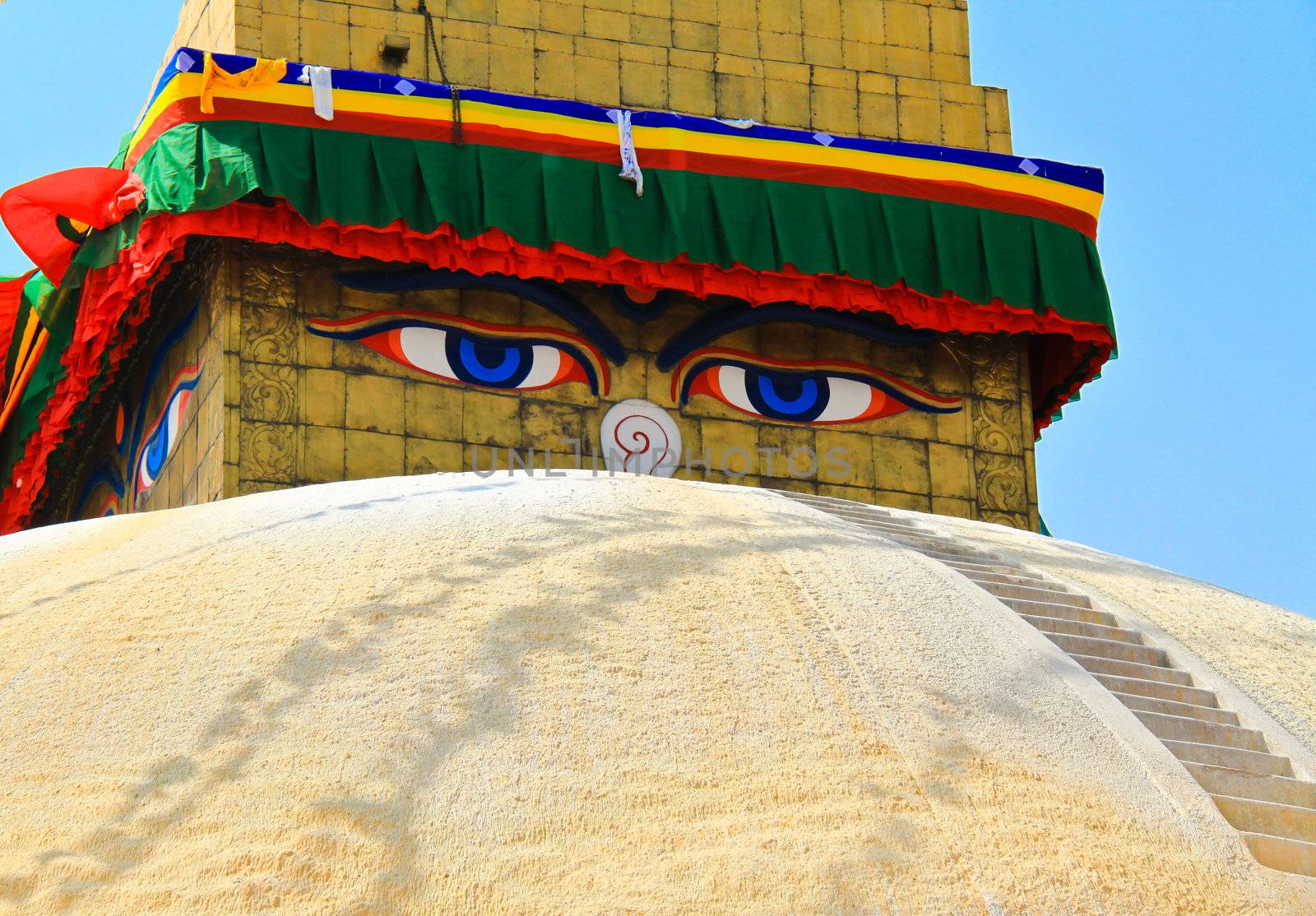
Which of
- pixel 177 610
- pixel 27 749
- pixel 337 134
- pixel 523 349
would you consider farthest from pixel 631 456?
pixel 27 749

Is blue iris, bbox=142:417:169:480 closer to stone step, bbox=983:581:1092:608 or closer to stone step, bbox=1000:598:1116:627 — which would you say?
stone step, bbox=983:581:1092:608

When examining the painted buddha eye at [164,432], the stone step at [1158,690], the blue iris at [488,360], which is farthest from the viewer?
the painted buddha eye at [164,432]

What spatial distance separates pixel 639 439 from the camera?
38.4ft

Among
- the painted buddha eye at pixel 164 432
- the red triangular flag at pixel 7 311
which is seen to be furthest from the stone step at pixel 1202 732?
the red triangular flag at pixel 7 311

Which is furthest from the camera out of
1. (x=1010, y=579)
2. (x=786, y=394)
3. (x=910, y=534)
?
(x=786, y=394)

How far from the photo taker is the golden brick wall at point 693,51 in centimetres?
1241

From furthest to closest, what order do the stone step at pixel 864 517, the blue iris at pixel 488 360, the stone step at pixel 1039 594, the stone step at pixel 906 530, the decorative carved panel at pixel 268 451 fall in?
1. the blue iris at pixel 488 360
2. the decorative carved panel at pixel 268 451
3. the stone step at pixel 864 517
4. the stone step at pixel 906 530
5. the stone step at pixel 1039 594

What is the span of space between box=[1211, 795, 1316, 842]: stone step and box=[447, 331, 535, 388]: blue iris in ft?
19.8

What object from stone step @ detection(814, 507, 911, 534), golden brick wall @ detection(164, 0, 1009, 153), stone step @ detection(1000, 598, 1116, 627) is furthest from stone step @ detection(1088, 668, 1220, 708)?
golden brick wall @ detection(164, 0, 1009, 153)

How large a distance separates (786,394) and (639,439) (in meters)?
1.07

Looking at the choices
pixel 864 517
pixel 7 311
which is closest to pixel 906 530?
pixel 864 517

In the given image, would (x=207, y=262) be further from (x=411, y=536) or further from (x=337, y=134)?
(x=411, y=536)

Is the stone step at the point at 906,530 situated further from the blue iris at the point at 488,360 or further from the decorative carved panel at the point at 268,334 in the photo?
the decorative carved panel at the point at 268,334

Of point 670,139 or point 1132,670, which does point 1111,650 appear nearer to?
point 1132,670
